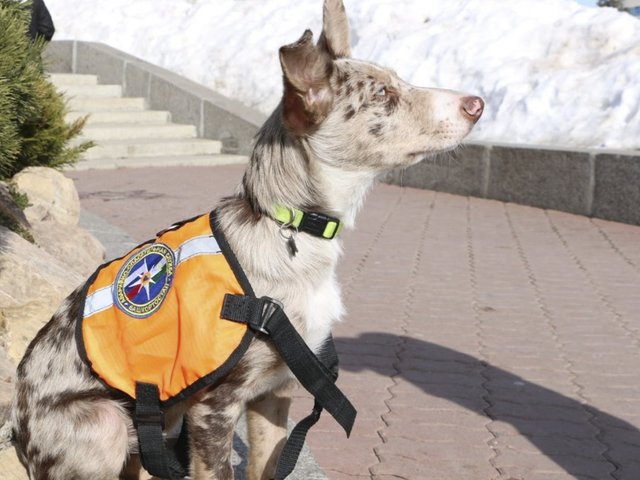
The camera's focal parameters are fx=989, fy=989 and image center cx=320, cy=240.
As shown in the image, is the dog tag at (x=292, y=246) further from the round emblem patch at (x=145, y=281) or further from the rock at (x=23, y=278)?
the rock at (x=23, y=278)

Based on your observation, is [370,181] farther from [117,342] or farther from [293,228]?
[117,342]

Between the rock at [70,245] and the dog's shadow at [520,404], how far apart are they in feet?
6.47

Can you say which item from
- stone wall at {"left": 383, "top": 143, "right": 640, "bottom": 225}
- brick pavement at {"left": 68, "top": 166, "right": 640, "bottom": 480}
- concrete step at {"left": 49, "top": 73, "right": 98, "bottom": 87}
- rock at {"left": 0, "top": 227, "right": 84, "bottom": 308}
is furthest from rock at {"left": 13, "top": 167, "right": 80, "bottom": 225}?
concrete step at {"left": 49, "top": 73, "right": 98, "bottom": 87}

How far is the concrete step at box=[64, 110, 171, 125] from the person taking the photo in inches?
691

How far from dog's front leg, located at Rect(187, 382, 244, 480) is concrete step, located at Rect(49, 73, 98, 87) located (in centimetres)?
1643

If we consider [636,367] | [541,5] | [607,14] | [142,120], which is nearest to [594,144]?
[607,14]

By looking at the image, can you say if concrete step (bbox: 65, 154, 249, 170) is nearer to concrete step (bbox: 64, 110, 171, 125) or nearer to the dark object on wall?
concrete step (bbox: 64, 110, 171, 125)

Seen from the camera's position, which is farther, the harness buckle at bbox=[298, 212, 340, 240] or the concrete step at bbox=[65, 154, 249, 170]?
the concrete step at bbox=[65, 154, 249, 170]

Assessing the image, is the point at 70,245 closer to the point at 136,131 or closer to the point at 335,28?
the point at 335,28

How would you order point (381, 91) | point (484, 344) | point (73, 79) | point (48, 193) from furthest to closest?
point (73, 79), point (48, 193), point (484, 344), point (381, 91)

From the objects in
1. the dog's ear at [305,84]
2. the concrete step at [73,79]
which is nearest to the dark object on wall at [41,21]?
the concrete step at [73,79]

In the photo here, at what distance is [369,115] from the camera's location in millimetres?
3605

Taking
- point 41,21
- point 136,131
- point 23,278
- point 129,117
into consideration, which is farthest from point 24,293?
point 129,117

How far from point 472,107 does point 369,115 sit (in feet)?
1.29
